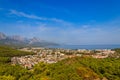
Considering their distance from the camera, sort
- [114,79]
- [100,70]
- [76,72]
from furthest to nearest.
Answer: [100,70], [114,79], [76,72]

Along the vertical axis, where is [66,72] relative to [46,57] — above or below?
above

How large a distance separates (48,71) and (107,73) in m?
7.81

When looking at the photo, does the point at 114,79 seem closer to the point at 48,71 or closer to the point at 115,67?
the point at 115,67

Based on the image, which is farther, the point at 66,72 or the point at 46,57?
the point at 46,57

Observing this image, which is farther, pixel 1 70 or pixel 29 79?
pixel 1 70

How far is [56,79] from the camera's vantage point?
831 inches

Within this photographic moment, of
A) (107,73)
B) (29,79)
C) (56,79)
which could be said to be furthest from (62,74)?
(107,73)

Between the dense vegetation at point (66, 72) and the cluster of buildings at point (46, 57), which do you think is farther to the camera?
the cluster of buildings at point (46, 57)

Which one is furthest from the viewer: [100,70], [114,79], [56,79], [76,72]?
[100,70]

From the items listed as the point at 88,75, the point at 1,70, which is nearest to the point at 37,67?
the point at 1,70

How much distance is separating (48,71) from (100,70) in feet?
24.5

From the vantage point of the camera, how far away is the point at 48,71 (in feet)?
78.9

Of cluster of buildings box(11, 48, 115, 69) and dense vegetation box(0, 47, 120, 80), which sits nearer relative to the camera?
dense vegetation box(0, 47, 120, 80)

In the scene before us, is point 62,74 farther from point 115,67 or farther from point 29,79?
point 115,67
